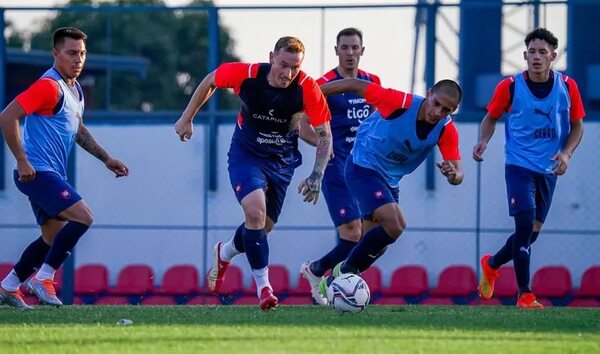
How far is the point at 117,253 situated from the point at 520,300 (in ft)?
28.5

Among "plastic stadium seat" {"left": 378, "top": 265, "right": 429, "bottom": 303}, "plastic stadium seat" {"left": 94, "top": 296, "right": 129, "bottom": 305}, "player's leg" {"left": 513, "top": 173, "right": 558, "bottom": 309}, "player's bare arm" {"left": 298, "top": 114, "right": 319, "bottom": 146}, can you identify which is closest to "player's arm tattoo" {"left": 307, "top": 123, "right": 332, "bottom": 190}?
"player's bare arm" {"left": 298, "top": 114, "right": 319, "bottom": 146}

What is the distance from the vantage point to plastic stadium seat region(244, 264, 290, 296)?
18031mm

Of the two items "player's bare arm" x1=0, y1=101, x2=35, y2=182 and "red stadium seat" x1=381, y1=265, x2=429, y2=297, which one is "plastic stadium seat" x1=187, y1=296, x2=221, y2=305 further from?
"player's bare arm" x1=0, y1=101, x2=35, y2=182

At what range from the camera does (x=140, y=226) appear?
19203 mm

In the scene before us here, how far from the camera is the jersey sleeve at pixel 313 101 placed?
423 inches

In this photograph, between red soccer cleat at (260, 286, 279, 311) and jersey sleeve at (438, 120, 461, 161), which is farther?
jersey sleeve at (438, 120, 461, 161)

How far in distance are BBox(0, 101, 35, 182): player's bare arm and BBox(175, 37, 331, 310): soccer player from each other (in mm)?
1160

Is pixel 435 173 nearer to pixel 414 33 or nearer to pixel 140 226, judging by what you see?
pixel 414 33

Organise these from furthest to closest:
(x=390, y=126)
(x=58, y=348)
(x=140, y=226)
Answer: (x=140, y=226)
(x=390, y=126)
(x=58, y=348)

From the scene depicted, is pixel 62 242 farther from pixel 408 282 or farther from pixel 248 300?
pixel 408 282

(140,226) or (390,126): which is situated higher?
(390,126)

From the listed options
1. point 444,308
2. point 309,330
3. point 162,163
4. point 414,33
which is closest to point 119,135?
point 162,163

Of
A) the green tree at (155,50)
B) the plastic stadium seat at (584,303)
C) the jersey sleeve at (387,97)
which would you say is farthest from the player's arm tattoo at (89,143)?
the green tree at (155,50)

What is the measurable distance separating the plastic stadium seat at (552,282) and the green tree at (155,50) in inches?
1117
